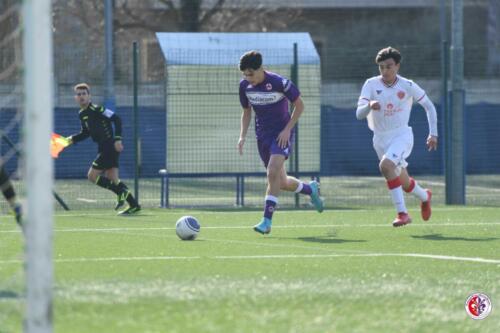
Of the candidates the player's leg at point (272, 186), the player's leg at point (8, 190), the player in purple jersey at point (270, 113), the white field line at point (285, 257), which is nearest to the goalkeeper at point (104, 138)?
the player in purple jersey at point (270, 113)

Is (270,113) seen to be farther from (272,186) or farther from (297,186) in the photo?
(297,186)

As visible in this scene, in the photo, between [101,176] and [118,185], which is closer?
[118,185]

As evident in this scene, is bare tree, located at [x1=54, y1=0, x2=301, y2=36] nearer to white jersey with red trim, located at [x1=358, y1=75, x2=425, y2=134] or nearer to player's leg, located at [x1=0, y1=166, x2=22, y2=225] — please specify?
white jersey with red trim, located at [x1=358, y1=75, x2=425, y2=134]

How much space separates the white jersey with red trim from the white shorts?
0.23 ft

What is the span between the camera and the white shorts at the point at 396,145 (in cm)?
1386

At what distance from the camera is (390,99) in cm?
1391

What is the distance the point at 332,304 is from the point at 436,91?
23583mm

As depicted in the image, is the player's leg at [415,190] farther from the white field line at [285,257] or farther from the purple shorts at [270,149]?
the white field line at [285,257]

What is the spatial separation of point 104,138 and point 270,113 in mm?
5294

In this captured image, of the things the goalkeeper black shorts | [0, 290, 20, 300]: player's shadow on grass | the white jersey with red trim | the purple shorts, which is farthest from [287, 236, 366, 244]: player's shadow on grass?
the goalkeeper black shorts

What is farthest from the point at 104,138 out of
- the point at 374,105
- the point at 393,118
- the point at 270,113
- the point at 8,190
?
the point at 8,190

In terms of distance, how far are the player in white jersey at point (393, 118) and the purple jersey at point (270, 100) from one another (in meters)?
0.85

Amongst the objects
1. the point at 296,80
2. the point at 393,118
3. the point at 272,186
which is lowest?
the point at 272,186

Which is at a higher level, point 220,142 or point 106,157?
point 220,142
